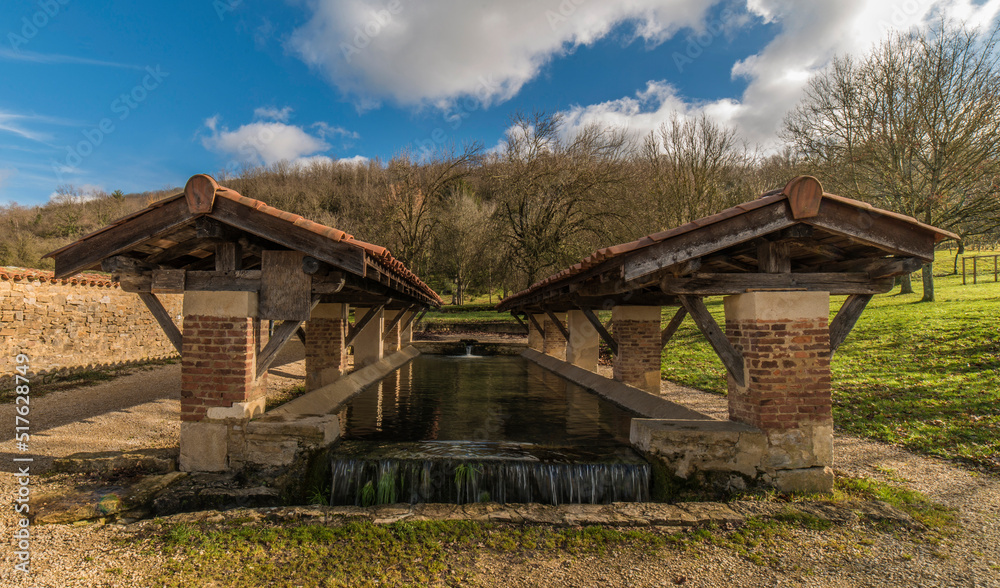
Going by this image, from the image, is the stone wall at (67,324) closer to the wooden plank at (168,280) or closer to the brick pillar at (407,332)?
the wooden plank at (168,280)

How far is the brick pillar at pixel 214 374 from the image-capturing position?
458 cm

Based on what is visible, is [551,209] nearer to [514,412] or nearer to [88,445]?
[514,412]

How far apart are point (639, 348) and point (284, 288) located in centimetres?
612

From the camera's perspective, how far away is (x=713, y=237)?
4270 millimetres

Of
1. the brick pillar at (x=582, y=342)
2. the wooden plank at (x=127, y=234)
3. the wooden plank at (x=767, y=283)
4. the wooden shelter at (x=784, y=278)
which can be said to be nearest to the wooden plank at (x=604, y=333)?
the brick pillar at (x=582, y=342)

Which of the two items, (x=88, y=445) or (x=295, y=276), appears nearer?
(x=295, y=276)

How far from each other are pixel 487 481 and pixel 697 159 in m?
17.7

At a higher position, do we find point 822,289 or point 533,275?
point 533,275

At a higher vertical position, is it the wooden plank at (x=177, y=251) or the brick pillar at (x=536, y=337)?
the wooden plank at (x=177, y=251)

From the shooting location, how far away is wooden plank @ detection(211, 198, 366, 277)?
4.43 meters

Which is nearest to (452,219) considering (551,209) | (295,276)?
(551,209)

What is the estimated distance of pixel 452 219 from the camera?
3256 centimetres

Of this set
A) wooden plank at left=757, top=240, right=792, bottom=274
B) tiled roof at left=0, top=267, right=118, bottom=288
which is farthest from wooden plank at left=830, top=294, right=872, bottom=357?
tiled roof at left=0, top=267, right=118, bottom=288

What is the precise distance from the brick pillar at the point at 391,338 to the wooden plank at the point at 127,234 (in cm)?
967
